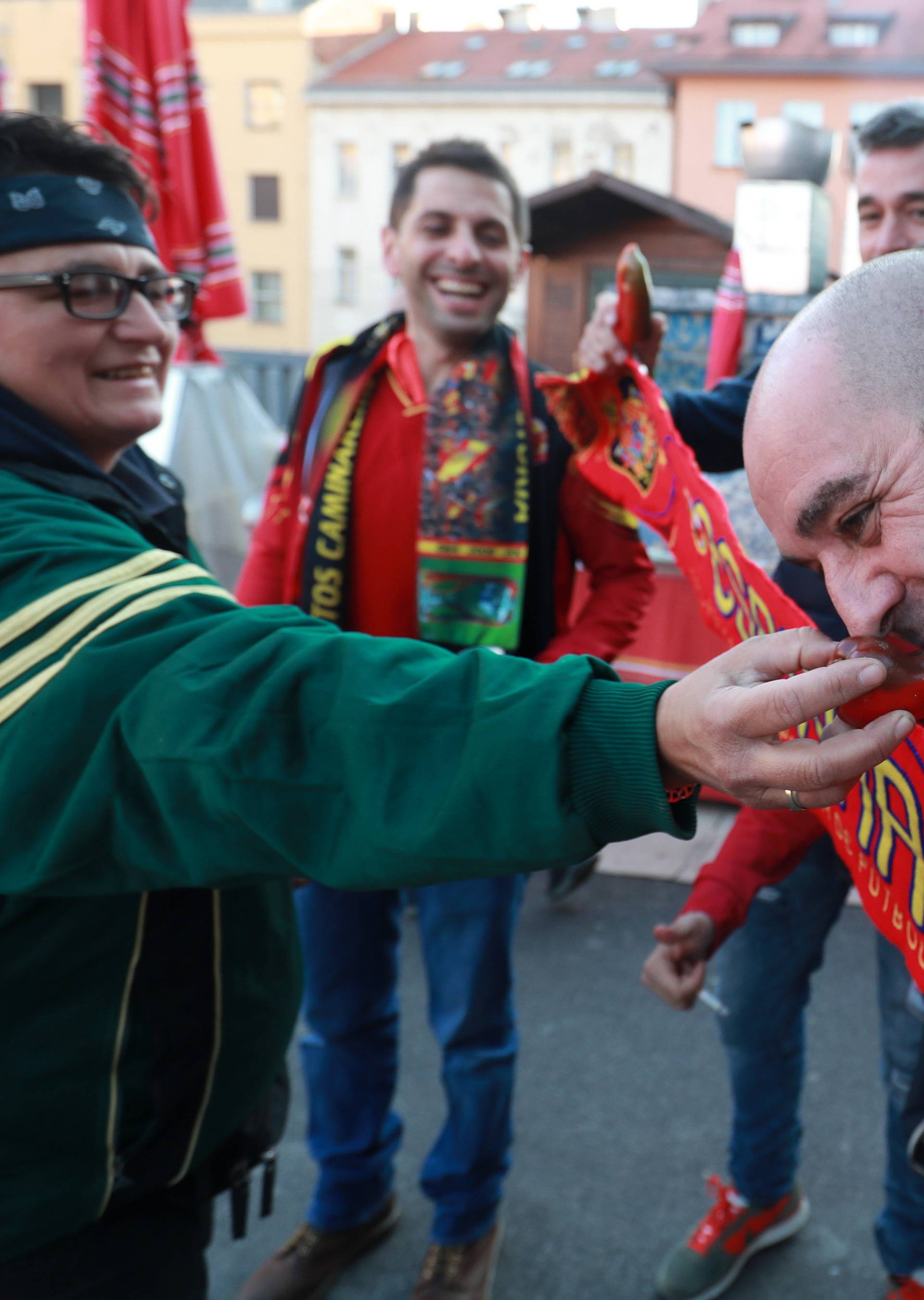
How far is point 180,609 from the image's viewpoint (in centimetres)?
102

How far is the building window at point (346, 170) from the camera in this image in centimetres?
2630

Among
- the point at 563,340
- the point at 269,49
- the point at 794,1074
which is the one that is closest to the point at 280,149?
the point at 269,49

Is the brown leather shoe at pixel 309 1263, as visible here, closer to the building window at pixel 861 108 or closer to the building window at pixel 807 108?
→ the building window at pixel 861 108

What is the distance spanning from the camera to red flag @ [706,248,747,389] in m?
4.30

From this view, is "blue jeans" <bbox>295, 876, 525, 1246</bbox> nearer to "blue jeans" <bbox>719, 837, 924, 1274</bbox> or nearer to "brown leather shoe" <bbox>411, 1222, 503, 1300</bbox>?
"brown leather shoe" <bbox>411, 1222, 503, 1300</bbox>

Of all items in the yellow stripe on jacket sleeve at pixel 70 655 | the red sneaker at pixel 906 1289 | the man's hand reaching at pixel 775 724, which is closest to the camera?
the man's hand reaching at pixel 775 724

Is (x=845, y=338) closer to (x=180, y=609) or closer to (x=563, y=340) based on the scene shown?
(x=180, y=609)

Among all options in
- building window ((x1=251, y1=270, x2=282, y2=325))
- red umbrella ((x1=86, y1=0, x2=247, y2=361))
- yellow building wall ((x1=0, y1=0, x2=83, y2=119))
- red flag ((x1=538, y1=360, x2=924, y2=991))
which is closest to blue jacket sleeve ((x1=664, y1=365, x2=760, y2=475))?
red flag ((x1=538, y1=360, x2=924, y2=991))

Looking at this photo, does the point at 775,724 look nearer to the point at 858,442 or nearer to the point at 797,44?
the point at 858,442

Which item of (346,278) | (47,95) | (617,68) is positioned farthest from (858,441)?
(47,95)

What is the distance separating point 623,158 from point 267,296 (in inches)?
364

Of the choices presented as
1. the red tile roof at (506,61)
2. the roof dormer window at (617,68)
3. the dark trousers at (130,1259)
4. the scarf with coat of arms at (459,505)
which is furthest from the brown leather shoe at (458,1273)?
the roof dormer window at (617,68)

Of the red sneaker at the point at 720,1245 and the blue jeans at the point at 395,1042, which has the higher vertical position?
the blue jeans at the point at 395,1042

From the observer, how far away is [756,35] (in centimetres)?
2206
